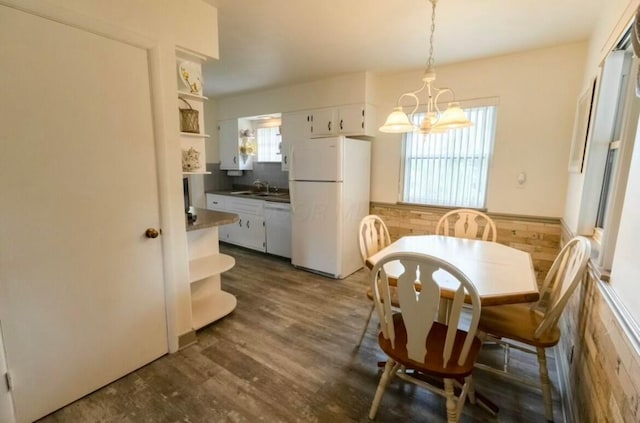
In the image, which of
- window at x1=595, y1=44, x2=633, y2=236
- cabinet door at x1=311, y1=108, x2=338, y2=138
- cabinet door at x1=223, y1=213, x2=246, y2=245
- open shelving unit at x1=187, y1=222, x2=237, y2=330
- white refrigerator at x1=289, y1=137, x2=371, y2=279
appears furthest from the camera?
cabinet door at x1=223, y1=213, x2=246, y2=245

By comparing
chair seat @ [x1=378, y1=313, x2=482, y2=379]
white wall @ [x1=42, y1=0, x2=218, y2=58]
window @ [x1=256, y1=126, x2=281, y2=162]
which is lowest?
chair seat @ [x1=378, y1=313, x2=482, y2=379]

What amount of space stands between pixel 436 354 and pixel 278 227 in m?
2.96

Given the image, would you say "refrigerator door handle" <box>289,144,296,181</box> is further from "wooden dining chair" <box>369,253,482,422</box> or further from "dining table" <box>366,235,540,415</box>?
"wooden dining chair" <box>369,253,482,422</box>

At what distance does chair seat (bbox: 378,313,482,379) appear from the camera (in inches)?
51.6

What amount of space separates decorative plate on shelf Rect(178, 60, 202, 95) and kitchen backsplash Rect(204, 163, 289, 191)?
2571 mm

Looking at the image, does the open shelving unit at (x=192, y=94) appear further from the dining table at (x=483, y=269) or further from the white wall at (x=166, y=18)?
the dining table at (x=483, y=269)

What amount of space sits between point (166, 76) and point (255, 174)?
331 centimetres

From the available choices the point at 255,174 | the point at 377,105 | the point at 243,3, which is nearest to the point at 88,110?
the point at 243,3

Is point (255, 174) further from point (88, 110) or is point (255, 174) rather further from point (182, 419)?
point (182, 419)

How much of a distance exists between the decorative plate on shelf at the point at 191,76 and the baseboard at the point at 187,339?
177 centimetres

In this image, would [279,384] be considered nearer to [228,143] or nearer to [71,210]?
[71,210]

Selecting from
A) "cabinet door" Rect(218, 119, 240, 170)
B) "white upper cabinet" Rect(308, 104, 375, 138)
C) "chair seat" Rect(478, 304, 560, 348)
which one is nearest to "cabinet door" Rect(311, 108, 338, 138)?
"white upper cabinet" Rect(308, 104, 375, 138)

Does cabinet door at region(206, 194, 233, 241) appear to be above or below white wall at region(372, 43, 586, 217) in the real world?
below

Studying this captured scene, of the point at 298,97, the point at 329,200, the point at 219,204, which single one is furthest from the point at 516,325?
the point at 219,204
